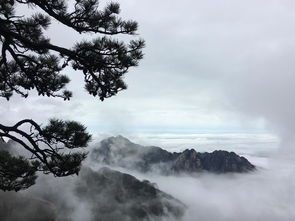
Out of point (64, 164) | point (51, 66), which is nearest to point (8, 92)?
point (51, 66)

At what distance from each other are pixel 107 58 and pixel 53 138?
3.15 meters

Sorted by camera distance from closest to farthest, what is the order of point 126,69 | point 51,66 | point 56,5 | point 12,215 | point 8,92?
point 56,5 < point 126,69 < point 51,66 < point 8,92 < point 12,215

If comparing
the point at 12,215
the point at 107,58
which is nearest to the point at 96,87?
the point at 107,58

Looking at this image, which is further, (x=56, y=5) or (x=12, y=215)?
(x=12, y=215)

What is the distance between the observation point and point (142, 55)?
39.4 ft

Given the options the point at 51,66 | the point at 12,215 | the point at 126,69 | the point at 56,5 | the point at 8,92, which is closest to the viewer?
the point at 56,5

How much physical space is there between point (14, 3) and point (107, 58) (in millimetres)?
3293

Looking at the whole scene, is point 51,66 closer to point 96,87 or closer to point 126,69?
point 96,87

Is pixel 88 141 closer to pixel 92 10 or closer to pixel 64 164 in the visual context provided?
pixel 64 164

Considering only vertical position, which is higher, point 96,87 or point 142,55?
point 142,55

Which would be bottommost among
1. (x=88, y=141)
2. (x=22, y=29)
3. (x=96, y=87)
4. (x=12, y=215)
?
(x=12, y=215)

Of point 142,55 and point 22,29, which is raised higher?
point 22,29

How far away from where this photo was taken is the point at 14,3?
12023 millimetres

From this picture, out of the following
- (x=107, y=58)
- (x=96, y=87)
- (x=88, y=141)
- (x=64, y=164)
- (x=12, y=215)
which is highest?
(x=107, y=58)
